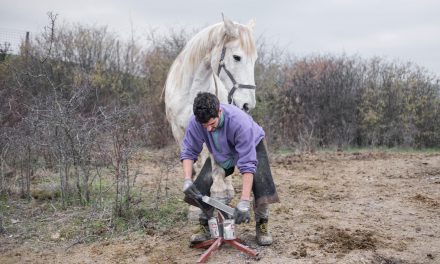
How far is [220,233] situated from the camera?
420 cm

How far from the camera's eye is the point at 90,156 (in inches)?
232

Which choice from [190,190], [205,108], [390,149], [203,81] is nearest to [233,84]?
[203,81]

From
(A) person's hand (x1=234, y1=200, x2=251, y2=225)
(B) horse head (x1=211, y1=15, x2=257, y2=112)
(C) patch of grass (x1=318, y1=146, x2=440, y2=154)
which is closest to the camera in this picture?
(A) person's hand (x1=234, y1=200, x2=251, y2=225)

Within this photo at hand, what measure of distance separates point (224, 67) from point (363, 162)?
Answer: 18.6 feet

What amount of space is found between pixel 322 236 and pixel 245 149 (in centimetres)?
144

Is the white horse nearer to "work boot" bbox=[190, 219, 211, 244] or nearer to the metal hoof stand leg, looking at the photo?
"work boot" bbox=[190, 219, 211, 244]

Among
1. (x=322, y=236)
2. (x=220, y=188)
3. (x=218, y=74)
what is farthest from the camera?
(x=218, y=74)

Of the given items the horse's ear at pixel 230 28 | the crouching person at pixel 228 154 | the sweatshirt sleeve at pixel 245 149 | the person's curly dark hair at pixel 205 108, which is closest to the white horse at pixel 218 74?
the horse's ear at pixel 230 28

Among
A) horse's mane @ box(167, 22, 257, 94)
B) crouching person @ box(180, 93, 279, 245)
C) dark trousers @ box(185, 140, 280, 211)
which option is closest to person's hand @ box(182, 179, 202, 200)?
crouching person @ box(180, 93, 279, 245)

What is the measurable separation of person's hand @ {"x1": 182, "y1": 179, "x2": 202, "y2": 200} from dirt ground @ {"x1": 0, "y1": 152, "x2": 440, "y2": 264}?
0.61 m

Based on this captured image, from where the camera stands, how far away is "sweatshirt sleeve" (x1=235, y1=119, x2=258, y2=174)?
376cm

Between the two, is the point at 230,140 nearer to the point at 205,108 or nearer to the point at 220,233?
the point at 205,108

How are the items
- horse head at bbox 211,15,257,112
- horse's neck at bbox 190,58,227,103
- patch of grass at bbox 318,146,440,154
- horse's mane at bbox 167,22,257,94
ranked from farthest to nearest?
patch of grass at bbox 318,146,440,154 < horse's neck at bbox 190,58,227,103 < horse's mane at bbox 167,22,257,94 < horse head at bbox 211,15,257,112

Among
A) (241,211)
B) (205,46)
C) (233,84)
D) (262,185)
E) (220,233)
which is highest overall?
(205,46)
